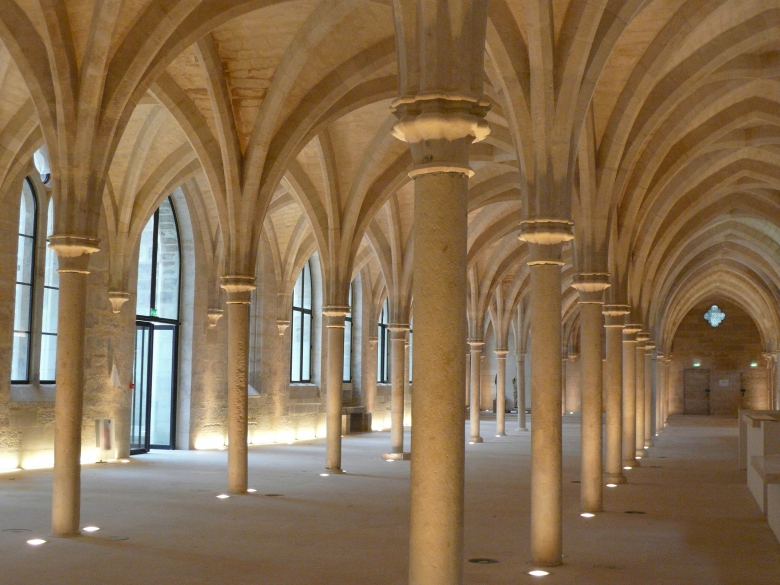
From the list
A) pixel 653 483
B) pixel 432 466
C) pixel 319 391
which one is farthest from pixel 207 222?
pixel 432 466

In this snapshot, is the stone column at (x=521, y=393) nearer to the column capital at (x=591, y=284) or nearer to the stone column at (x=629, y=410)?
the stone column at (x=629, y=410)

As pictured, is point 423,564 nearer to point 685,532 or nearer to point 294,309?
point 685,532

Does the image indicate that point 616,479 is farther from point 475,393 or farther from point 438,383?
point 438,383

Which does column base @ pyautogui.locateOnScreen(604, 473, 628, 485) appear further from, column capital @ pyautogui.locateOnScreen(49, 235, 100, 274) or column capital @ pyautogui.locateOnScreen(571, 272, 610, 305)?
column capital @ pyautogui.locateOnScreen(49, 235, 100, 274)

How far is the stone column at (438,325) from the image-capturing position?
17.2 ft

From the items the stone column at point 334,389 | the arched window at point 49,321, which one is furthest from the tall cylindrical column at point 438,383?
the arched window at point 49,321

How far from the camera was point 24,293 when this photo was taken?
1577 centimetres

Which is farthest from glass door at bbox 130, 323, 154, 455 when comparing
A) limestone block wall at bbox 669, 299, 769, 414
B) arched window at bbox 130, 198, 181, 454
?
limestone block wall at bbox 669, 299, 769, 414

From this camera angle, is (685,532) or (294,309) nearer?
(685,532)

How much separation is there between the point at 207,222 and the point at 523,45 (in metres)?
12.8

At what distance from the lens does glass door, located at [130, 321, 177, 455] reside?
19.5 meters

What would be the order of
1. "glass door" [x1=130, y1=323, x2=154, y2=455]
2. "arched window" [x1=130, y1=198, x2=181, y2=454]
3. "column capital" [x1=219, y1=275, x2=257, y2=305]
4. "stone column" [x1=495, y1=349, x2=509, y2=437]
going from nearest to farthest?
"column capital" [x1=219, y1=275, x2=257, y2=305] < "glass door" [x1=130, y1=323, x2=154, y2=455] < "arched window" [x1=130, y1=198, x2=181, y2=454] < "stone column" [x1=495, y1=349, x2=509, y2=437]

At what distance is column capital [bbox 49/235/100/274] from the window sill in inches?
273

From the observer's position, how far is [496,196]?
→ 19.6 m
